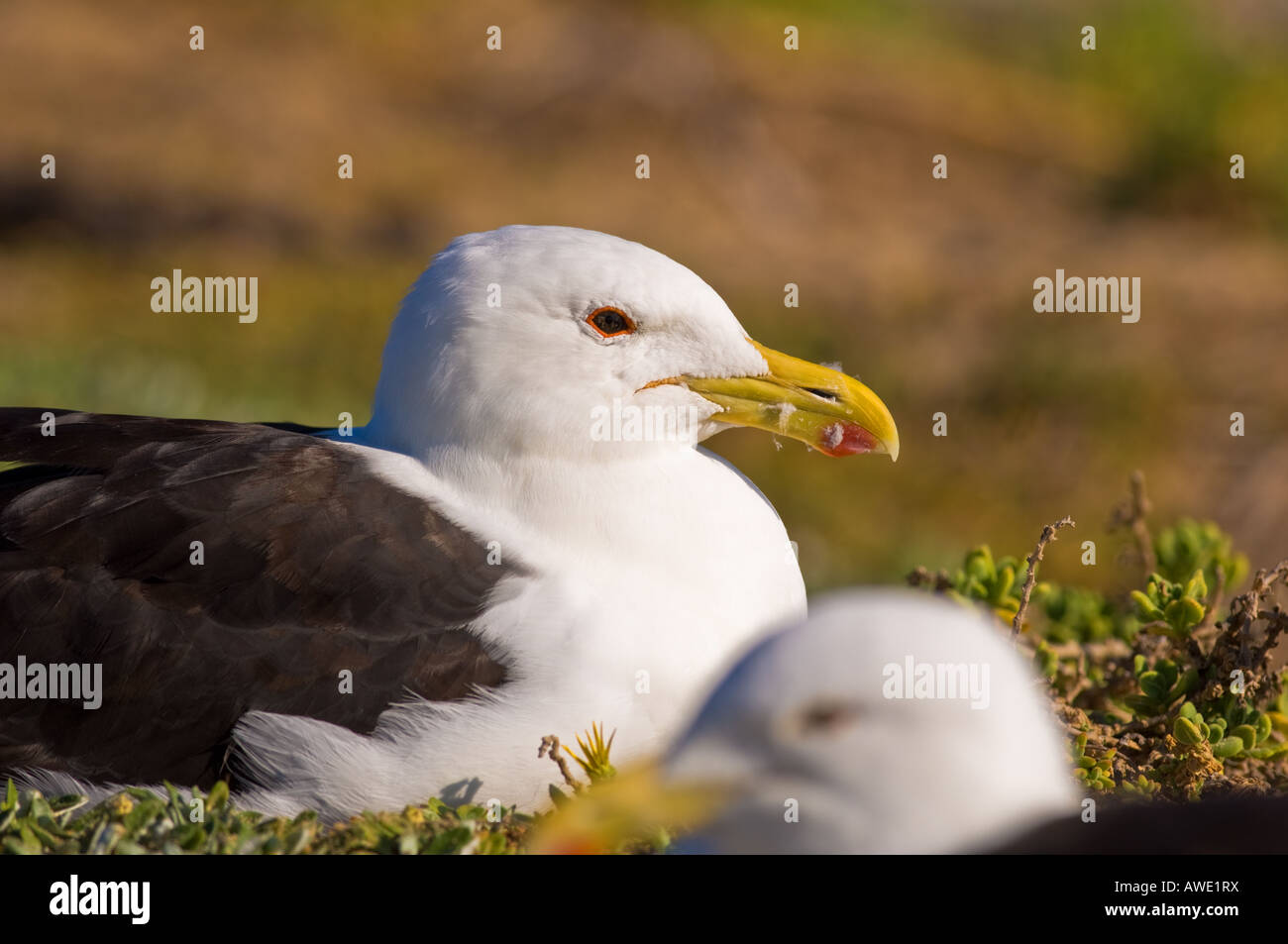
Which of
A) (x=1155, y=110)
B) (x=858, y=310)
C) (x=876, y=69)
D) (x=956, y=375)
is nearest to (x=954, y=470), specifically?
(x=956, y=375)

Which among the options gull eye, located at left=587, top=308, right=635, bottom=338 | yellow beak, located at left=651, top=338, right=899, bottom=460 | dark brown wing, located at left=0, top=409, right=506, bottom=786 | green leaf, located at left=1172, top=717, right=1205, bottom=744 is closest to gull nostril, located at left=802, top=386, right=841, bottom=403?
yellow beak, located at left=651, top=338, right=899, bottom=460

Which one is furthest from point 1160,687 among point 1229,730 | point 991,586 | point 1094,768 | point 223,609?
point 223,609

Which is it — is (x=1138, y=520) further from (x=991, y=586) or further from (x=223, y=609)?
(x=223, y=609)

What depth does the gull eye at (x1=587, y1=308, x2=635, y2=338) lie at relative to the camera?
5.57 m

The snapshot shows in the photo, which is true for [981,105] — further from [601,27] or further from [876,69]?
[601,27]

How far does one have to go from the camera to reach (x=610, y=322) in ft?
18.4

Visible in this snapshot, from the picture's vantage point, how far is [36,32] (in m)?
25.8

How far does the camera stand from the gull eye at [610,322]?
5.57 m

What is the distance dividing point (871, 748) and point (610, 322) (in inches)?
96.9

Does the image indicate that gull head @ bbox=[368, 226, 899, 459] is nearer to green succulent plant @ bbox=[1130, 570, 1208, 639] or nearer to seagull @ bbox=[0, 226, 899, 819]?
seagull @ bbox=[0, 226, 899, 819]

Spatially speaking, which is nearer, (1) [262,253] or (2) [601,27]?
(1) [262,253]

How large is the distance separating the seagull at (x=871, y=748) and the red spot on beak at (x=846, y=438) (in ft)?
7.16

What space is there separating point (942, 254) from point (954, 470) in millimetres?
7980

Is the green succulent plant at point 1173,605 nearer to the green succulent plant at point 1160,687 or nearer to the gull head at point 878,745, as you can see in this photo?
the green succulent plant at point 1160,687
